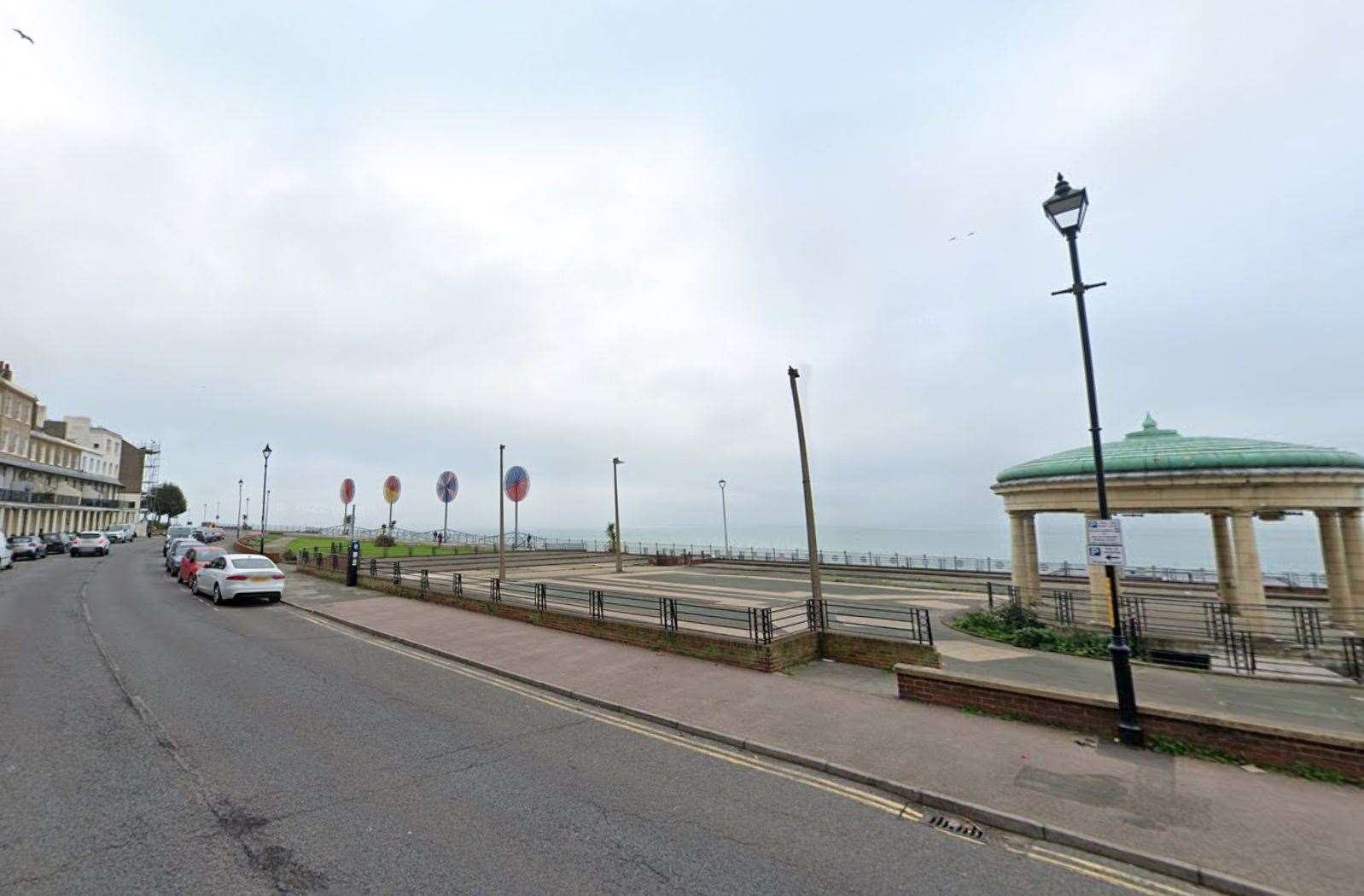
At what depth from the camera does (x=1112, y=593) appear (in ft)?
25.3

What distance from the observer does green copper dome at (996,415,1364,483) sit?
650 inches

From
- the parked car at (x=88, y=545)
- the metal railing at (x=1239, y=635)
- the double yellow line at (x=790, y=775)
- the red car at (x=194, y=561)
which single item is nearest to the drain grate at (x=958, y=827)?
the double yellow line at (x=790, y=775)

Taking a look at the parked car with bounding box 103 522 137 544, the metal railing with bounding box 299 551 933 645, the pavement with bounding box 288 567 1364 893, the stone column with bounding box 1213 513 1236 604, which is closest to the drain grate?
the pavement with bounding box 288 567 1364 893

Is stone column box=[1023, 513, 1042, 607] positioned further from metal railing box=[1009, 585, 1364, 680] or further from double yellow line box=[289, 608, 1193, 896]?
double yellow line box=[289, 608, 1193, 896]

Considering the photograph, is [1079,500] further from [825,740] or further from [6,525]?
[6,525]

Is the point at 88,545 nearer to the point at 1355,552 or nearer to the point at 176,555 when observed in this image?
the point at 176,555

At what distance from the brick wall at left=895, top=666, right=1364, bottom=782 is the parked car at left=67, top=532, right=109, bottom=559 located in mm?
50564

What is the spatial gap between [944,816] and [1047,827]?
85 cm

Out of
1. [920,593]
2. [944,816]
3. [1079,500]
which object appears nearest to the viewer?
[944,816]

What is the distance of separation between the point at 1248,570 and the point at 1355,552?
4.25 metres

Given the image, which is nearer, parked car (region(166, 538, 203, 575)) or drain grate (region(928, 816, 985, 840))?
drain grate (region(928, 816, 985, 840))

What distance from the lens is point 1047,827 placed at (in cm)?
533

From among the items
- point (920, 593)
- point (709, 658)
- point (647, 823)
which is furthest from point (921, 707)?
point (920, 593)

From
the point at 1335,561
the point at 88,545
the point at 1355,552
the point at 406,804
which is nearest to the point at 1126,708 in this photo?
the point at 406,804
